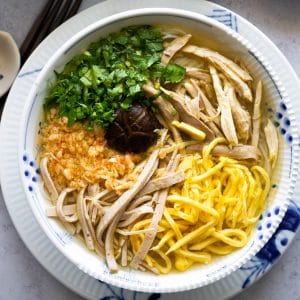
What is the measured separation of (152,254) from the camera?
2312mm

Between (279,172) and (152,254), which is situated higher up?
(279,172)

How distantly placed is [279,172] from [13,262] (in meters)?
1.24

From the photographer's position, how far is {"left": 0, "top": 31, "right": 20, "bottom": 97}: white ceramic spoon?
252cm

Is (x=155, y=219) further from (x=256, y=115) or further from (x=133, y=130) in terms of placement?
(x=256, y=115)

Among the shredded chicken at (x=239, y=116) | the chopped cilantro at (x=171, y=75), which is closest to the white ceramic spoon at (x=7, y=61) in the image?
the chopped cilantro at (x=171, y=75)

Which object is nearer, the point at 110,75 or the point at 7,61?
the point at 110,75

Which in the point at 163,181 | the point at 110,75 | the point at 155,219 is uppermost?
the point at 110,75

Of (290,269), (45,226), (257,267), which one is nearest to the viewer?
(45,226)

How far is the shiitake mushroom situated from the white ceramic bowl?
0.95 ft

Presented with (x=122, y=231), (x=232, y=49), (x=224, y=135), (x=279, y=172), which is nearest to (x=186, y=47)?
(x=232, y=49)

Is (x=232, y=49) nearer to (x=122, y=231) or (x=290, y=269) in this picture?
(x=122, y=231)

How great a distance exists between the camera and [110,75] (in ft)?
7.35

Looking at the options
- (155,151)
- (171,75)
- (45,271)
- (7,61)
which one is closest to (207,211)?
(155,151)

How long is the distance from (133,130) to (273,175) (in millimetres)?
567
